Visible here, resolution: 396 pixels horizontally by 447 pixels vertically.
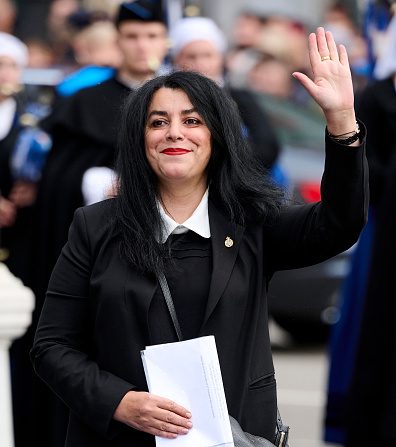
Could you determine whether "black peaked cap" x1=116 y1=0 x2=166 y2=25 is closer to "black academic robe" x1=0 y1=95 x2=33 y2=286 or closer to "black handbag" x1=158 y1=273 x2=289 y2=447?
"black academic robe" x1=0 y1=95 x2=33 y2=286

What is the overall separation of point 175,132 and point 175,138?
17 mm

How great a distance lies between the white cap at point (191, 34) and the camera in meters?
7.76

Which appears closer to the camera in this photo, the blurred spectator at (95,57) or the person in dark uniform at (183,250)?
the person in dark uniform at (183,250)

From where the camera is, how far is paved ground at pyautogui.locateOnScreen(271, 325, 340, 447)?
909cm

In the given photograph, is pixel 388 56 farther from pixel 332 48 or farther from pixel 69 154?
pixel 332 48

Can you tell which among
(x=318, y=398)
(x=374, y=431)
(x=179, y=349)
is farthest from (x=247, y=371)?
(x=318, y=398)

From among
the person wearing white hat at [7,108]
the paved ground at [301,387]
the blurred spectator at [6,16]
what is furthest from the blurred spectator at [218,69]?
the blurred spectator at [6,16]

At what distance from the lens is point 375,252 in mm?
7402

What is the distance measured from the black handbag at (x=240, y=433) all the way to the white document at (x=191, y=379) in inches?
1.7

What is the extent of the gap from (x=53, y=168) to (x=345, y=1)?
11334 millimetres

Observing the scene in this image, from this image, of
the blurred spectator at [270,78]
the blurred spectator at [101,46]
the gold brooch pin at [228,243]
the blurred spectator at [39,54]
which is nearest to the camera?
the gold brooch pin at [228,243]

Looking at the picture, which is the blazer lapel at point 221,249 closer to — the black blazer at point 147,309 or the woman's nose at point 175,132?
the black blazer at point 147,309

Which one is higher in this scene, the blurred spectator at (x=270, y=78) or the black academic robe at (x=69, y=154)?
the blurred spectator at (x=270, y=78)

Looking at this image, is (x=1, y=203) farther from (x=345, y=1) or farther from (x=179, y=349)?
(x=345, y=1)
